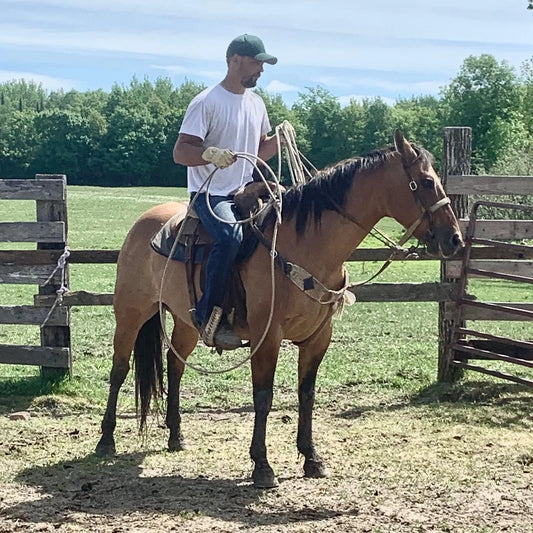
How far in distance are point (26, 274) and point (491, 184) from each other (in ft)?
15.3

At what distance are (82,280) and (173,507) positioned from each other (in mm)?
13869

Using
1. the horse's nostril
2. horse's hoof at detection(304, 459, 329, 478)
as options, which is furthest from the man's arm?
horse's hoof at detection(304, 459, 329, 478)

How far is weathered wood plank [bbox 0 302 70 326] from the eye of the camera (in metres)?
8.00

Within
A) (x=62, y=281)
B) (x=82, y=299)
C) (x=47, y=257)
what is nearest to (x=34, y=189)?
(x=47, y=257)

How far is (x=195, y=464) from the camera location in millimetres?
5926

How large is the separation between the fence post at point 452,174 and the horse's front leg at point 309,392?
9.02ft

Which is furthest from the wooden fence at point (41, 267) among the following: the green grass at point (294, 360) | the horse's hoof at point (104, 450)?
the horse's hoof at point (104, 450)

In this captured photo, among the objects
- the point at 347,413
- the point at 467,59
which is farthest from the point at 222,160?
the point at 467,59

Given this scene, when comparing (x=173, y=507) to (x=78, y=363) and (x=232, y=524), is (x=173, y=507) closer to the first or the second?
(x=232, y=524)

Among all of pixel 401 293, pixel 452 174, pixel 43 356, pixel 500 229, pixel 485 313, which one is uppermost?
pixel 452 174

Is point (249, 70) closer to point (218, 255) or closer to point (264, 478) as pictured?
point (218, 255)

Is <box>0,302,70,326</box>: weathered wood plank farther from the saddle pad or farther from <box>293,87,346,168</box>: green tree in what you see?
<box>293,87,346,168</box>: green tree

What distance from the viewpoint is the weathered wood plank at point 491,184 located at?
780 cm

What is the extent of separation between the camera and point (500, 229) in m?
7.94
